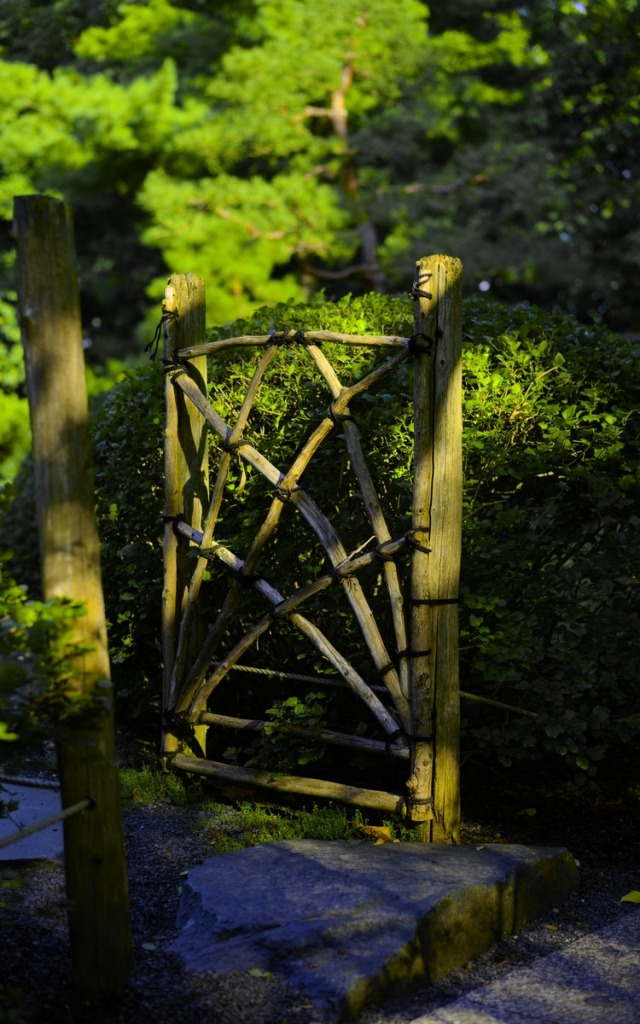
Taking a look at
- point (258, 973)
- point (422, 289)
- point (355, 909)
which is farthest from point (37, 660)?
point (422, 289)

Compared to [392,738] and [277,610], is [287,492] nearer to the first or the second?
[277,610]

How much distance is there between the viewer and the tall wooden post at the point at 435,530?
377 centimetres

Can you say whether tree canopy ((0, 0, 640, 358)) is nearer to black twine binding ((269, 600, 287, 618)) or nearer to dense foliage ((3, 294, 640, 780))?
dense foliage ((3, 294, 640, 780))

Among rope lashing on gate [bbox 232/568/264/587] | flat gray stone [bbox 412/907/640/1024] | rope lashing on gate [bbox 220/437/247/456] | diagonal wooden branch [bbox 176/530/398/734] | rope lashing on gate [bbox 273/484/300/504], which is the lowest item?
flat gray stone [bbox 412/907/640/1024]

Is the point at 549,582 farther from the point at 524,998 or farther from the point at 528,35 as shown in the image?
the point at 528,35

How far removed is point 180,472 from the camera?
4.68 metres

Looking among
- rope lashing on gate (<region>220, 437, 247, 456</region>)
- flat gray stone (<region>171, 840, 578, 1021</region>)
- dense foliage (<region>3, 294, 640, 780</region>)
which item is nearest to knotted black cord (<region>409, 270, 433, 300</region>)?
dense foliage (<region>3, 294, 640, 780</region>)

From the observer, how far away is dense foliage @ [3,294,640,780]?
4148mm

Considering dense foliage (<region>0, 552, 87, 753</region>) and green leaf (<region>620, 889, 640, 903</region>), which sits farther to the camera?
green leaf (<region>620, 889, 640, 903</region>)

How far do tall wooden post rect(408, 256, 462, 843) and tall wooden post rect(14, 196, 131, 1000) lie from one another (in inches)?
51.0

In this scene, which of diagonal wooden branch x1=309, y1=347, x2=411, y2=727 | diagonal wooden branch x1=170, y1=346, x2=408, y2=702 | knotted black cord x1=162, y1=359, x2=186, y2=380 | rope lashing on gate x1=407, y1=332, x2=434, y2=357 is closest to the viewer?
rope lashing on gate x1=407, y1=332, x2=434, y2=357

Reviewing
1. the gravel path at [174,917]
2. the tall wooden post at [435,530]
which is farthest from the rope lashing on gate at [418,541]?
the gravel path at [174,917]

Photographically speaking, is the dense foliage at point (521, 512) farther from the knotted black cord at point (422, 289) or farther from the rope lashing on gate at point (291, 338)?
the knotted black cord at point (422, 289)

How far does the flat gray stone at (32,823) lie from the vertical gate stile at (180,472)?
52cm
